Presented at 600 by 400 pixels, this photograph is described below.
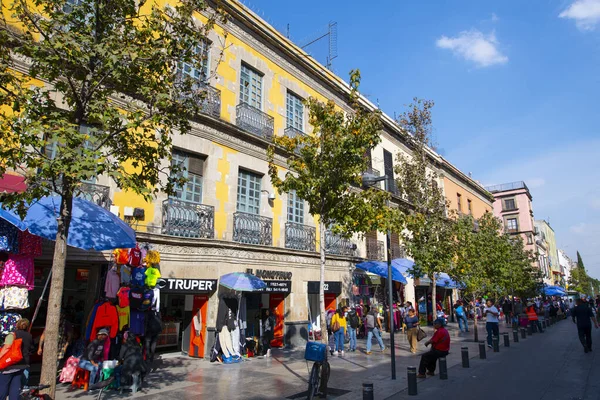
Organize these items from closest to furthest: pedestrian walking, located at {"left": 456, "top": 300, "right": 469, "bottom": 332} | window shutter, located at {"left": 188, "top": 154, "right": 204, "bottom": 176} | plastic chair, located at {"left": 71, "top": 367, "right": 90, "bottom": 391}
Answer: plastic chair, located at {"left": 71, "top": 367, "right": 90, "bottom": 391}
window shutter, located at {"left": 188, "top": 154, "right": 204, "bottom": 176}
pedestrian walking, located at {"left": 456, "top": 300, "right": 469, "bottom": 332}

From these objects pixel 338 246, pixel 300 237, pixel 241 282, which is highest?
pixel 300 237

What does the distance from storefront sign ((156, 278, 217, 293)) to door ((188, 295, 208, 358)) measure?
0.64m

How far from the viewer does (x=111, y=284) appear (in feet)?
29.1

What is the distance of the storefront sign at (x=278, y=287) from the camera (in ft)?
40.9

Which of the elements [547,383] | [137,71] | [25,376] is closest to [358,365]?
[547,383]

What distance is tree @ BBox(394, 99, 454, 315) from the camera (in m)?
15.8

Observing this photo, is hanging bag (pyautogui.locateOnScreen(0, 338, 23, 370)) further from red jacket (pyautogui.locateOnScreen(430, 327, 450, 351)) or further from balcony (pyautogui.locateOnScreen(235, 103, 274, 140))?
balcony (pyautogui.locateOnScreen(235, 103, 274, 140))

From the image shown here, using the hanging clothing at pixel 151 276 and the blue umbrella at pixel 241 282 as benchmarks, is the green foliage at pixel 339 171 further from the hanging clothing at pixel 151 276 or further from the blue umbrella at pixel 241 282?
the hanging clothing at pixel 151 276

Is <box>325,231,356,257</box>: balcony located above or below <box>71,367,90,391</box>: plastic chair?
above

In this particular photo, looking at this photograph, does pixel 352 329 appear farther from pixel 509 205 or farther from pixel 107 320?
pixel 509 205

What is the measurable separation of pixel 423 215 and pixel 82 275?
1261 cm

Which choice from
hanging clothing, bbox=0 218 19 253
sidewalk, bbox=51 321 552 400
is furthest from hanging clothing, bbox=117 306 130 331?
hanging clothing, bbox=0 218 19 253

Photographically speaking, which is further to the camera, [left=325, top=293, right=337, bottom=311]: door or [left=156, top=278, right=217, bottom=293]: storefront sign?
[left=325, top=293, right=337, bottom=311]: door

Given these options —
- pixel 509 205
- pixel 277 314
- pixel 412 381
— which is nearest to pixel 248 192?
pixel 277 314
